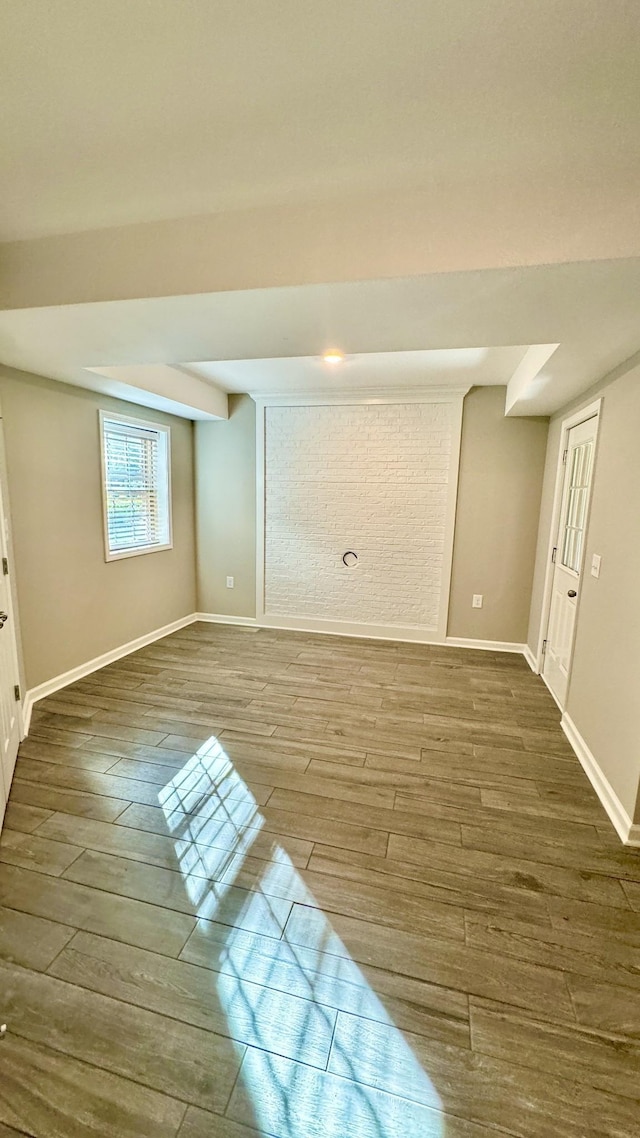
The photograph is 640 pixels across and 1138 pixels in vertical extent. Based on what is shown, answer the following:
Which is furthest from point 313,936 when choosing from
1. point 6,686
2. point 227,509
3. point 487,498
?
point 227,509

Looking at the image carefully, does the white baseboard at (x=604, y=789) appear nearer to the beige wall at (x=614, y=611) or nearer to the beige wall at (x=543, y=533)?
the beige wall at (x=614, y=611)

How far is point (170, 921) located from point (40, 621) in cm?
230

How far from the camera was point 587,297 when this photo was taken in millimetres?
1601

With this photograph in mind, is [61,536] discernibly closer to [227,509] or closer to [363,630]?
[227,509]

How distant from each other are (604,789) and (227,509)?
4.07 metres

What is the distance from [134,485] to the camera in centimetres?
416

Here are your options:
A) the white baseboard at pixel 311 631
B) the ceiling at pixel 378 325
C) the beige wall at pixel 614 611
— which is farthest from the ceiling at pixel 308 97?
the white baseboard at pixel 311 631

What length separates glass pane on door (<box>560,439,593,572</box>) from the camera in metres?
2.97

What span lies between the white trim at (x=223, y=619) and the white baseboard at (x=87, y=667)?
27 cm

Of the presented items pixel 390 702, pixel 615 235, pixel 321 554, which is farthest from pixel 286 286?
pixel 321 554

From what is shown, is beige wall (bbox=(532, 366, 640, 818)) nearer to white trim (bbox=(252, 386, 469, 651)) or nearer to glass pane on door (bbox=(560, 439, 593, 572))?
glass pane on door (bbox=(560, 439, 593, 572))

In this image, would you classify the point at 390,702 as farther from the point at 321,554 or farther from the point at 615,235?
the point at 615,235

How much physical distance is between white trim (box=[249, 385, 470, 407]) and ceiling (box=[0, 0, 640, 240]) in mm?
2839

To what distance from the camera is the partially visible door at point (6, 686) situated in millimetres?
2115
